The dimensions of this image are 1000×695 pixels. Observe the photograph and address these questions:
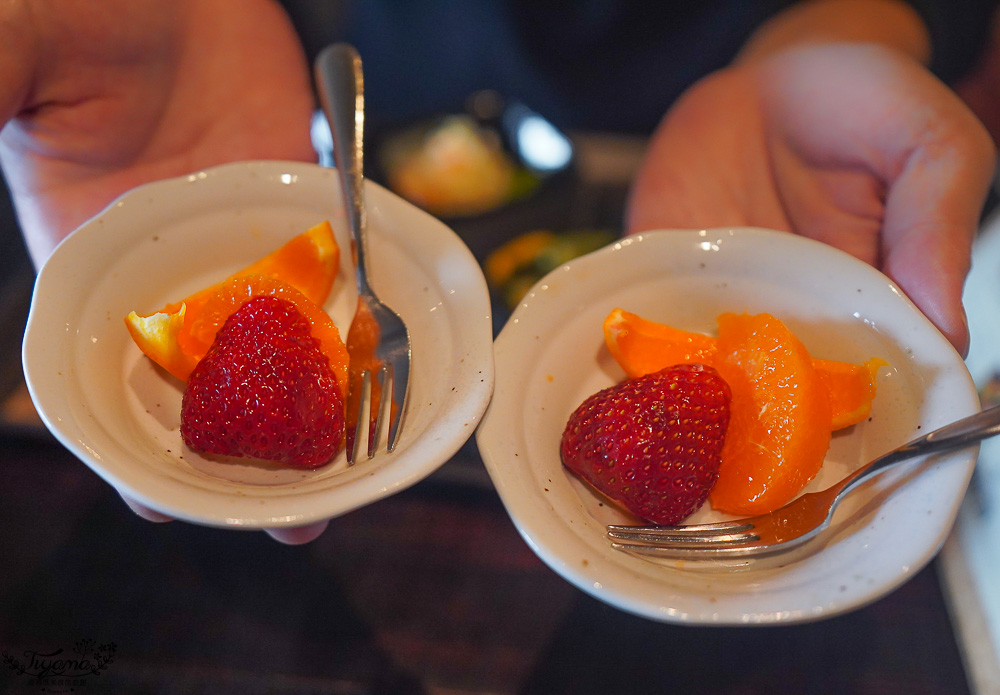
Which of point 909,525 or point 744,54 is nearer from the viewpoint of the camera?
point 909,525

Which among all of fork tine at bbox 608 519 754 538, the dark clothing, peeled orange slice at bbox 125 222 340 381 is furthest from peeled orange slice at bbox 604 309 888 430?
the dark clothing

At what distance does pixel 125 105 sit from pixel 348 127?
0.45m

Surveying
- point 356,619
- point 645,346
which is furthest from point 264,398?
point 645,346

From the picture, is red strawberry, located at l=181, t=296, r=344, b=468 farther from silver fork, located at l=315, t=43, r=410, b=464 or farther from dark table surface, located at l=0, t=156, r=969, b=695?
dark table surface, located at l=0, t=156, r=969, b=695

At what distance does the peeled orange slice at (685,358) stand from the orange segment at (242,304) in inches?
14.4

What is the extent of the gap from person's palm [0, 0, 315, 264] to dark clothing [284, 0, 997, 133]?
0.38 metres

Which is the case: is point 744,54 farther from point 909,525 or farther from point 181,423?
point 181,423

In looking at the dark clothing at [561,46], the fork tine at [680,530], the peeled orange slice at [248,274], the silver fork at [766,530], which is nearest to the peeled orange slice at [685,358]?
the silver fork at [766,530]

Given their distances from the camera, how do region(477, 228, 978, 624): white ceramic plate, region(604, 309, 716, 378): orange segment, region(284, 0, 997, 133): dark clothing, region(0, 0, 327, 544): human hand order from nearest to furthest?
region(477, 228, 978, 624): white ceramic plate < region(604, 309, 716, 378): orange segment < region(0, 0, 327, 544): human hand < region(284, 0, 997, 133): dark clothing

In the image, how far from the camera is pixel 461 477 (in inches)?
44.6

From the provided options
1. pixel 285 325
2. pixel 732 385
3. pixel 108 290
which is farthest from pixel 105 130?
pixel 732 385

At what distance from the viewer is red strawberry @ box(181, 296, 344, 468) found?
0.80 m

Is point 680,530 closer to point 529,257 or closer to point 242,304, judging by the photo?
point 242,304

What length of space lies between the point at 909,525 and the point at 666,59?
1229 millimetres
